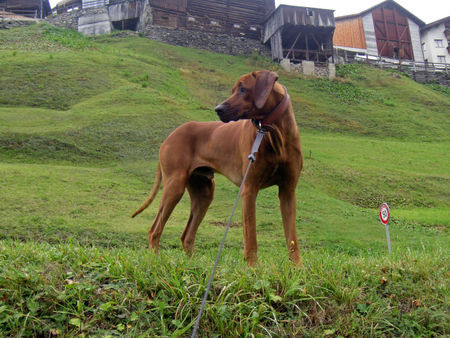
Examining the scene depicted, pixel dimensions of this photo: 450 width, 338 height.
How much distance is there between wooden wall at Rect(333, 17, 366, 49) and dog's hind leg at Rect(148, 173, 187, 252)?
5225 cm

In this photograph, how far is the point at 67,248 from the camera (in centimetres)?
462

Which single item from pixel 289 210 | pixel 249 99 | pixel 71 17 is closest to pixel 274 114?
pixel 249 99

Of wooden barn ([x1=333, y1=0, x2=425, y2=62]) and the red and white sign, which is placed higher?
wooden barn ([x1=333, y1=0, x2=425, y2=62])

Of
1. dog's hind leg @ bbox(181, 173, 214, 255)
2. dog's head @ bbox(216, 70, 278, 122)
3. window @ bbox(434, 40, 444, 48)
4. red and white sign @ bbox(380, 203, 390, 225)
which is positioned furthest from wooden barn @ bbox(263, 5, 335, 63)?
dog's head @ bbox(216, 70, 278, 122)

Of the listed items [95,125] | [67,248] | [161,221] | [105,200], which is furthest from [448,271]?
[95,125]

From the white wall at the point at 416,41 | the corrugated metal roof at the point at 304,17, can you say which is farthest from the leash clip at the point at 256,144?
the white wall at the point at 416,41

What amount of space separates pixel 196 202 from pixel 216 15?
46.7m

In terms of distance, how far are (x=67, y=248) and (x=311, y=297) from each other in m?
2.69

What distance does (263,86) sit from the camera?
4.66 metres

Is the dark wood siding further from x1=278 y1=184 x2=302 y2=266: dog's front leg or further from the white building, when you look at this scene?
x1=278 y1=184 x2=302 y2=266: dog's front leg

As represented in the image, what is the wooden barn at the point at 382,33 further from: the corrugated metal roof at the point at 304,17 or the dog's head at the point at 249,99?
the dog's head at the point at 249,99

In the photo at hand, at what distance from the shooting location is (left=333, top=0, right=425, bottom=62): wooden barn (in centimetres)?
5394

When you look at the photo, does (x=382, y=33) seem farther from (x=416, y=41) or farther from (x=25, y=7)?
(x=25, y=7)

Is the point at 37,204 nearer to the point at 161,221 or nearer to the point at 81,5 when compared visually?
the point at 161,221
